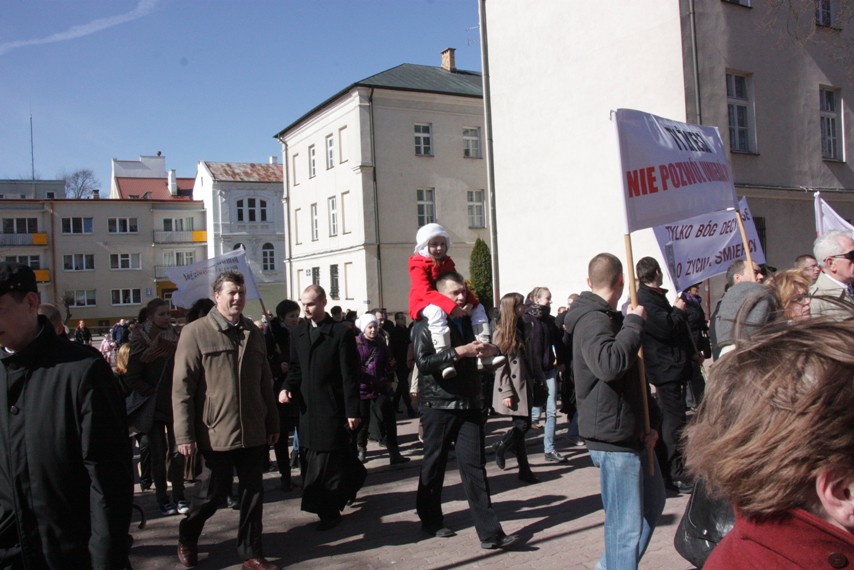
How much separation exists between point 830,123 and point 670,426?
16.3 m

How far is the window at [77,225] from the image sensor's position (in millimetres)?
61719

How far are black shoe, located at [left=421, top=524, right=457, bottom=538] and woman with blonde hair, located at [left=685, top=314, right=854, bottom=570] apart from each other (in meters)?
4.71

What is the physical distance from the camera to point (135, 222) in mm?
63906

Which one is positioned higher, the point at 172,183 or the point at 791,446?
the point at 172,183

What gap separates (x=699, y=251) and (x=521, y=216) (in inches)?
563

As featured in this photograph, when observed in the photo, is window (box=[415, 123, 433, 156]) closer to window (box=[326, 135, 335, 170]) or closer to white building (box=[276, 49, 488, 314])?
white building (box=[276, 49, 488, 314])

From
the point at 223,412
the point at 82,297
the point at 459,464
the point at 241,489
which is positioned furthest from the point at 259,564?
the point at 82,297

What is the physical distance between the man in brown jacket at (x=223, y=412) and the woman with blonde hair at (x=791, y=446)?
168 inches

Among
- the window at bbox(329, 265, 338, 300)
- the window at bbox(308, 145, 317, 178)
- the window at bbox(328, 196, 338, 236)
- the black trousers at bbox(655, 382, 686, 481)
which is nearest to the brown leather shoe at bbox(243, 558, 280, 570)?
the black trousers at bbox(655, 382, 686, 481)

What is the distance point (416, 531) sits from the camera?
6.13 metres

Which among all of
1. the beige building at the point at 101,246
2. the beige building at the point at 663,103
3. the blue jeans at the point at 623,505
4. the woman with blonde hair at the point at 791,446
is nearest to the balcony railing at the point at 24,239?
the beige building at the point at 101,246

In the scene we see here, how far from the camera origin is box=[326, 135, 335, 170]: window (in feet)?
122

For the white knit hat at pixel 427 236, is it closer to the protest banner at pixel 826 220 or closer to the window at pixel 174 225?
the protest banner at pixel 826 220

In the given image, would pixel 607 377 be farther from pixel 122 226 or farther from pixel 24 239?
pixel 24 239
